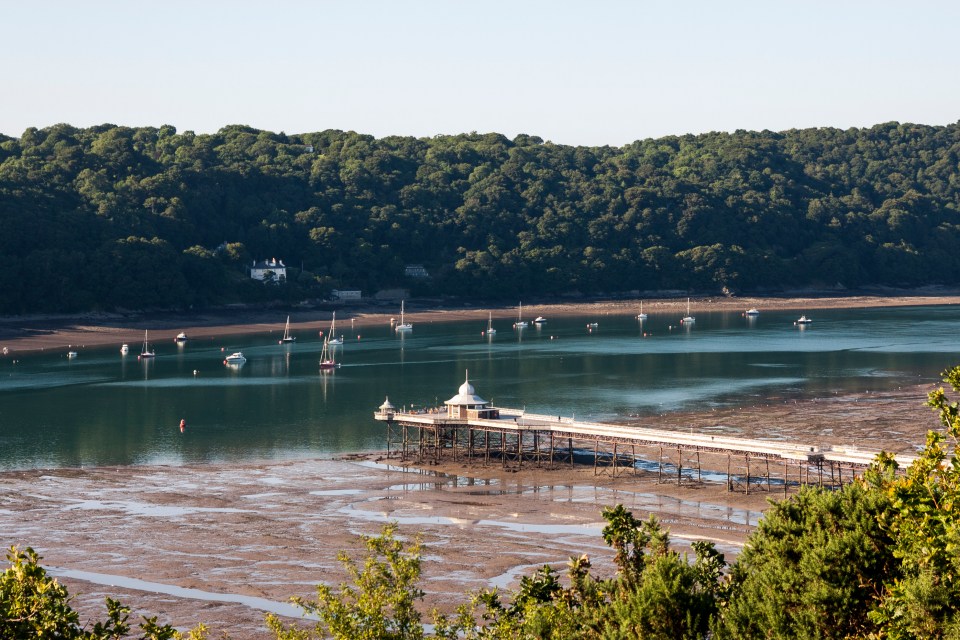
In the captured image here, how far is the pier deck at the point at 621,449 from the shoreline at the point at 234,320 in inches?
2878

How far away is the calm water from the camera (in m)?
78.0

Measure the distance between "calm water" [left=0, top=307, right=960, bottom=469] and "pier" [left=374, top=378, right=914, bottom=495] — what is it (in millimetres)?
5667

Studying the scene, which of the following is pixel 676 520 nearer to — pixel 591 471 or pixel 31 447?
pixel 591 471

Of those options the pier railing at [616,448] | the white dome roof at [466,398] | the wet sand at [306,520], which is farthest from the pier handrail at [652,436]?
the wet sand at [306,520]

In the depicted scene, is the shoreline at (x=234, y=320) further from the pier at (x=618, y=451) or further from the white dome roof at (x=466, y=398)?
the white dome roof at (x=466, y=398)

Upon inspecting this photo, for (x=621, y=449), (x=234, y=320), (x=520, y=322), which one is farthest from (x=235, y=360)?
(x=621, y=449)

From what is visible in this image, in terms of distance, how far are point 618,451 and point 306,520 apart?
21.7m

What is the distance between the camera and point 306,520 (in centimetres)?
5462

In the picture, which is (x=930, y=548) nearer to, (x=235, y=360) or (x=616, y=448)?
(x=616, y=448)

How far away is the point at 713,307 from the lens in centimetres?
19750

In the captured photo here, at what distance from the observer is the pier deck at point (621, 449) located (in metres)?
58.1

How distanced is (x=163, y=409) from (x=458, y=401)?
30.1 metres

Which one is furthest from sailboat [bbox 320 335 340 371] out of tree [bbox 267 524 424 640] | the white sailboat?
tree [bbox 267 524 424 640]

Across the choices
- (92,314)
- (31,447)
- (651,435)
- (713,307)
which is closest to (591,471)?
(651,435)
